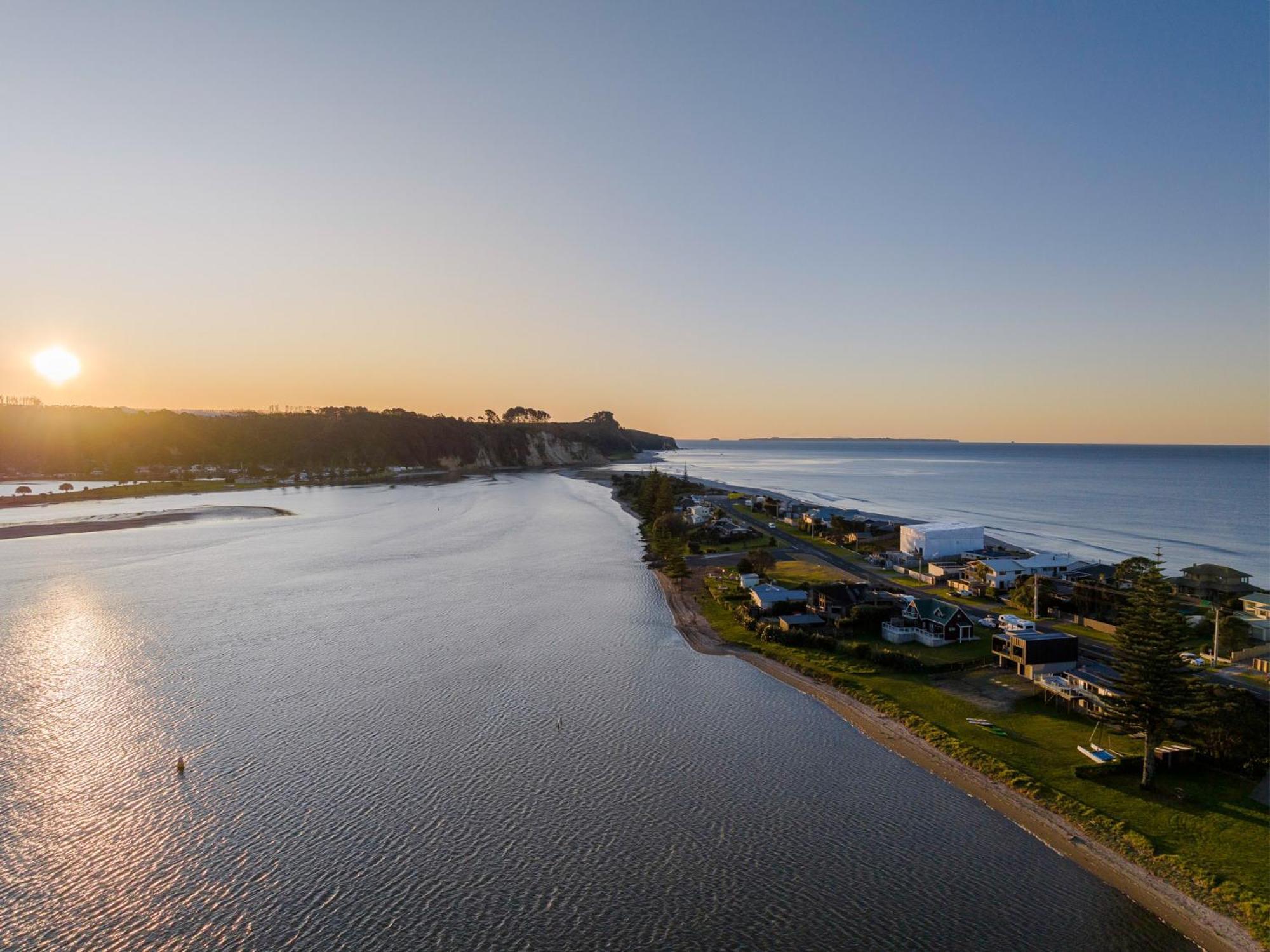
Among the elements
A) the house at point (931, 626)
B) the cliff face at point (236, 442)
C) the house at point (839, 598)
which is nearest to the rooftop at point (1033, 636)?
the house at point (931, 626)

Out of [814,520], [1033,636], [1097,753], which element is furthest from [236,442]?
[1097,753]

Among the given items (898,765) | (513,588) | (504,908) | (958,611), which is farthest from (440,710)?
(958,611)

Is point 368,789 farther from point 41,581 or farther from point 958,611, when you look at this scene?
point 41,581

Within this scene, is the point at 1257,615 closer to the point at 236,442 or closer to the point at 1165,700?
the point at 1165,700

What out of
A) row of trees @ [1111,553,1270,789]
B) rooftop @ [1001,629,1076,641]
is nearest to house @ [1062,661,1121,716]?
rooftop @ [1001,629,1076,641]

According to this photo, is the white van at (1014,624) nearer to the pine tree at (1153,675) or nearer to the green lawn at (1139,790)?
the green lawn at (1139,790)

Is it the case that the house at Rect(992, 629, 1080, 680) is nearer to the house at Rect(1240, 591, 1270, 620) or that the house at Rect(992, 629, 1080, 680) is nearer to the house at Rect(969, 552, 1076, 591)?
the house at Rect(1240, 591, 1270, 620)
